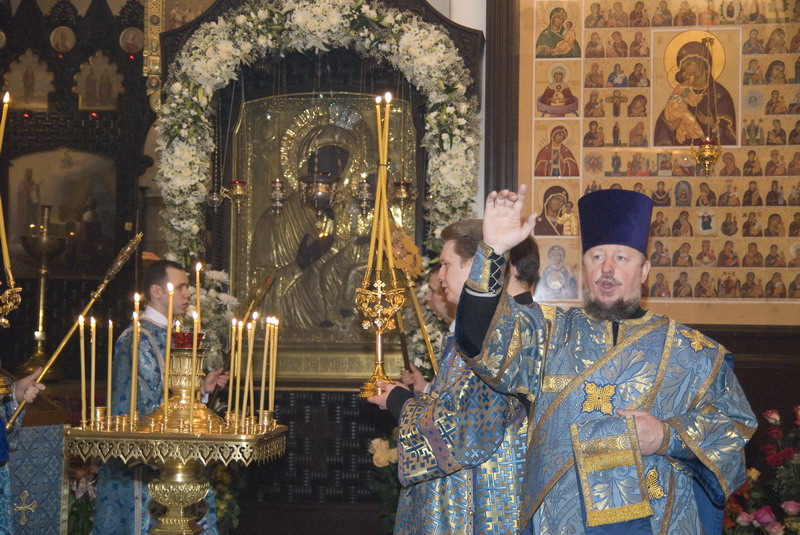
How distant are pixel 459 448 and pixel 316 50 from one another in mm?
4082

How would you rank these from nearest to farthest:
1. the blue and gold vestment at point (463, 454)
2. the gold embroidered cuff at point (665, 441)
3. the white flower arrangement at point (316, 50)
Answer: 1. the gold embroidered cuff at point (665, 441)
2. the blue and gold vestment at point (463, 454)
3. the white flower arrangement at point (316, 50)

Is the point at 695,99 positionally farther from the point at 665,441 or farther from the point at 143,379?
the point at 665,441

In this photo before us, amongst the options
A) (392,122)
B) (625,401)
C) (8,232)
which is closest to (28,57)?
(8,232)

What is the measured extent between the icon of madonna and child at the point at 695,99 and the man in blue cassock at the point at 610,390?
3656 mm

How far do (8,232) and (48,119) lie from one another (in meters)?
1.25

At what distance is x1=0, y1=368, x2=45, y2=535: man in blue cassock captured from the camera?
176 inches

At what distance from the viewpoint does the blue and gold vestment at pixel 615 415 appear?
2.93m

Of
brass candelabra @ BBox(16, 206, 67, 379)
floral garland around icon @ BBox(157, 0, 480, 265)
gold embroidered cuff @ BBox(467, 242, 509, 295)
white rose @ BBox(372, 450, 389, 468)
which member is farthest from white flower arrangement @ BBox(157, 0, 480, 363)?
gold embroidered cuff @ BBox(467, 242, 509, 295)

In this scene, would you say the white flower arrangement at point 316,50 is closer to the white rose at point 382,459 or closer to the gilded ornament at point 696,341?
the white rose at point 382,459

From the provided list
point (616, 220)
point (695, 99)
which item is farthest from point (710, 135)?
point (616, 220)

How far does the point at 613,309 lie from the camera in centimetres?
311

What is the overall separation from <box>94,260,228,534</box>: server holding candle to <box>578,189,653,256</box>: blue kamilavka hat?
2.82m

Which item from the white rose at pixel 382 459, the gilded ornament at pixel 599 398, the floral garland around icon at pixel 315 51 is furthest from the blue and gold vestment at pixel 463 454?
the floral garland around icon at pixel 315 51

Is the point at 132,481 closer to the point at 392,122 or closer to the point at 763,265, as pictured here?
the point at 392,122
